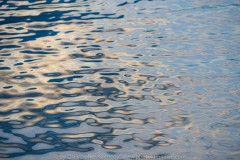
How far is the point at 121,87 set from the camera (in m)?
3.75

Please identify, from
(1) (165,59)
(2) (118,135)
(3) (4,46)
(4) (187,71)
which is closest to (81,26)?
(3) (4,46)

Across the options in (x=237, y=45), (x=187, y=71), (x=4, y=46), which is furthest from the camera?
(x=4, y=46)

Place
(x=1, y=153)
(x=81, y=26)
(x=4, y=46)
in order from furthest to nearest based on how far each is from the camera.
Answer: (x=81, y=26) < (x=4, y=46) < (x=1, y=153)

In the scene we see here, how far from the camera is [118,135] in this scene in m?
2.87

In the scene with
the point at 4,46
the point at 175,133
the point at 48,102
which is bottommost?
the point at 175,133

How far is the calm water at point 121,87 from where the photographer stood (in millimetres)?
2730

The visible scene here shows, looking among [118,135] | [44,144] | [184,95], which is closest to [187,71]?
[184,95]

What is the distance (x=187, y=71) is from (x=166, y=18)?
2.70 m

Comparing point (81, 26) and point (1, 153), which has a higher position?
point (81, 26)

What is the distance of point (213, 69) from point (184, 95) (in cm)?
85

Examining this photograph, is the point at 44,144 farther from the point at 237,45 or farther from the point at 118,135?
the point at 237,45

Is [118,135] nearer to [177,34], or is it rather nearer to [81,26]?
[177,34]

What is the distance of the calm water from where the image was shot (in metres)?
2.73

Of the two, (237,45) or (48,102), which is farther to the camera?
(237,45)
